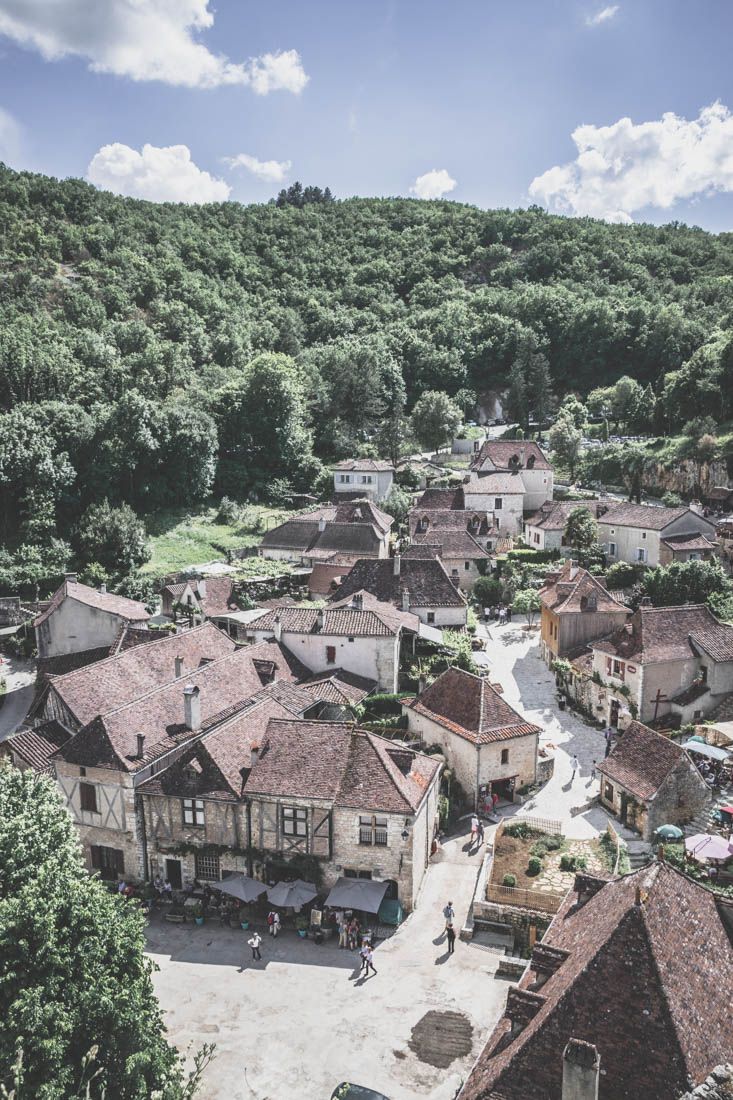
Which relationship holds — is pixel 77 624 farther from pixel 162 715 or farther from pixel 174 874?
pixel 174 874

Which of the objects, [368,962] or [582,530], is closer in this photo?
[368,962]

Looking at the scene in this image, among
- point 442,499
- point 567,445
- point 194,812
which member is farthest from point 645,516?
point 194,812

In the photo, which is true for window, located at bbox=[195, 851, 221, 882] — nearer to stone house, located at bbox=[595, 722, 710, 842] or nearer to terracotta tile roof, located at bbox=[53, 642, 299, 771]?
terracotta tile roof, located at bbox=[53, 642, 299, 771]

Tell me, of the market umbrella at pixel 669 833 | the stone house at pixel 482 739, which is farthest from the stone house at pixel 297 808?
the market umbrella at pixel 669 833


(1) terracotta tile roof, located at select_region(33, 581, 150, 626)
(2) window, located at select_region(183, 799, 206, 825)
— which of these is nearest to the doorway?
(2) window, located at select_region(183, 799, 206, 825)

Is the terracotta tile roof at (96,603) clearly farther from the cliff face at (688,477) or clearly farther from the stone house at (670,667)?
the cliff face at (688,477)

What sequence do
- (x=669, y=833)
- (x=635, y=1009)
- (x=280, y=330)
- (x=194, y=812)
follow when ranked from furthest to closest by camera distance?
(x=280, y=330) → (x=194, y=812) → (x=669, y=833) → (x=635, y=1009)
